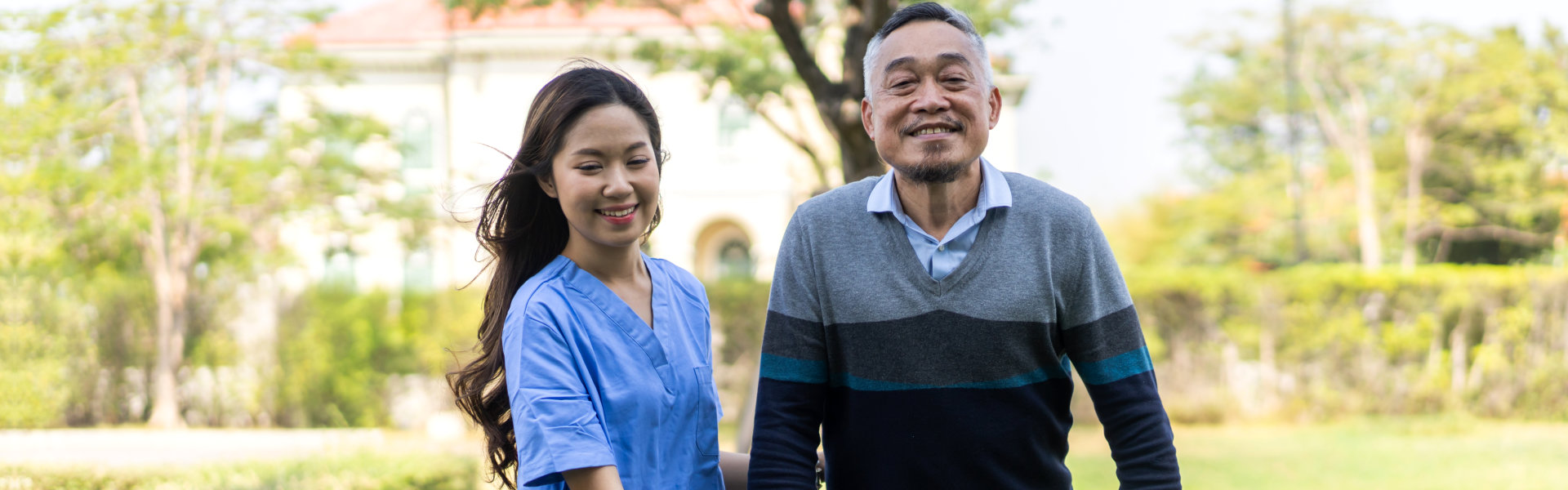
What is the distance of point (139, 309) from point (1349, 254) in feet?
92.4

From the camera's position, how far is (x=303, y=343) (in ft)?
41.2

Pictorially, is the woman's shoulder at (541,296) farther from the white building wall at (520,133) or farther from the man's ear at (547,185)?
the white building wall at (520,133)

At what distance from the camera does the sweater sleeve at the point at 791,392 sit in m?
1.90

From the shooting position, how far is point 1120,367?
72.9 inches

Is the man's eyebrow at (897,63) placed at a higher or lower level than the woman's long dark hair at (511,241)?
higher

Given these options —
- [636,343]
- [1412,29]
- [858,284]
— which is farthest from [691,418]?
[1412,29]

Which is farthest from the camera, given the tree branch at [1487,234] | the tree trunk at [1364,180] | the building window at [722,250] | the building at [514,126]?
Result: the tree trunk at [1364,180]

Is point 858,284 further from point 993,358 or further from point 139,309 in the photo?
point 139,309

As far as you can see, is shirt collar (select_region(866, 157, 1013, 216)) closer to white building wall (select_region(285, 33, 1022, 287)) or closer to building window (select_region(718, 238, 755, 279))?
white building wall (select_region(285, 33, 1022, 287))

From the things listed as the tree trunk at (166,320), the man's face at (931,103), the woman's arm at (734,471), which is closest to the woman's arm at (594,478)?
the woman's arm at (734,471)

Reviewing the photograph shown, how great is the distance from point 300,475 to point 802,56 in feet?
11.8

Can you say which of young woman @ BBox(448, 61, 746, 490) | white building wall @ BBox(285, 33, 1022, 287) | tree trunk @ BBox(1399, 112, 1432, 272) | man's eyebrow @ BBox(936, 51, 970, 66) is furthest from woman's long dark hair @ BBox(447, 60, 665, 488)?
tree trunk @ BBox(1399, 112, 1432, 272)

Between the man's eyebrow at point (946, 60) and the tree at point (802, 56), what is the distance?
10.4 ft

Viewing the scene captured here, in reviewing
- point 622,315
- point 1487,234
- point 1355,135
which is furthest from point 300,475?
point 1355,135
